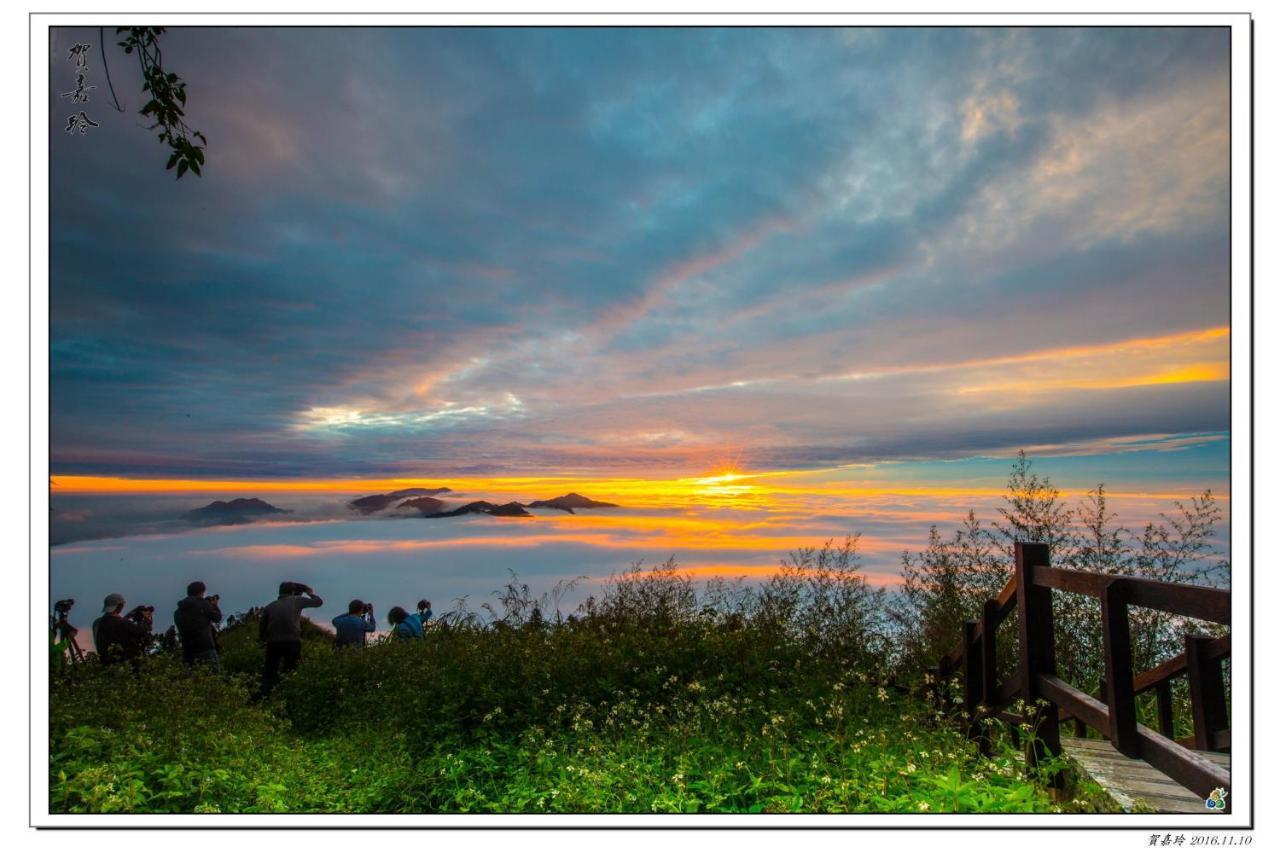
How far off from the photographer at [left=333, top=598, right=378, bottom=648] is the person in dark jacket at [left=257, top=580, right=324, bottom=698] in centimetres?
89

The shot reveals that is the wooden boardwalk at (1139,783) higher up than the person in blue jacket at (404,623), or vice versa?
the wooden boardwalk at (1139,783)

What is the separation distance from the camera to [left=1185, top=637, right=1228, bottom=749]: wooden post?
4703mm

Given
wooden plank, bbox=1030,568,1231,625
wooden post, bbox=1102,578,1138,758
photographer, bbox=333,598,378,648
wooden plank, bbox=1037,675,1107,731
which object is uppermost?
wooden plank, bbox=1030,568,1231,625

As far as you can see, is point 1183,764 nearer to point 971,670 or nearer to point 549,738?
point 971,670

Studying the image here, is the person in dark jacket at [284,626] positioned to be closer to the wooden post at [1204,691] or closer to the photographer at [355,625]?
the photographer at [355,625]

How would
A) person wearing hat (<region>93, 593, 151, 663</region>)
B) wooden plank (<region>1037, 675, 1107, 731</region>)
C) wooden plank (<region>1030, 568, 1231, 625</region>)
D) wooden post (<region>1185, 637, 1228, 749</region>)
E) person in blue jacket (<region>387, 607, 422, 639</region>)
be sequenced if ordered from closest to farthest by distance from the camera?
wooden plank (<region>1030, 568, 1231, 625</region>)
wooden plank (<region>1037, 675, 1107, 731</region>)
wooden post (<region>1185, 637, 1228, 749</region>)
person wearing hat (<region>93, 593, 151, 663</region>)
person in blue jacket (<region>387, 607, 422, 639</region>)

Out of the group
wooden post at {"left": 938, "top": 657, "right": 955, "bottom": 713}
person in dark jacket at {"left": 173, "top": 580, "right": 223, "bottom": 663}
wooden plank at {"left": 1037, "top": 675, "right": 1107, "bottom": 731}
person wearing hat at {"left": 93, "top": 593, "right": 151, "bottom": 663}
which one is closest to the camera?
wooden plank at {"left": 1037, "top": 675, "right": 1107, "bottom": 731}

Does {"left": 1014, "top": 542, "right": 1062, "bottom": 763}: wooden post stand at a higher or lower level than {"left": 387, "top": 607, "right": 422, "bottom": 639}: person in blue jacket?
higher

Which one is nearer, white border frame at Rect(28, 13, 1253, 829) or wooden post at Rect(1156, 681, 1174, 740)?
white border frame at Rect(28, 13, 1253, 829)

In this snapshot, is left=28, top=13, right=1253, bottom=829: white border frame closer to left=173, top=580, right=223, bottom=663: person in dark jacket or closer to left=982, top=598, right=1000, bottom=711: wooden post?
left=982, top=598, right=1000, bottom=711: wooden post

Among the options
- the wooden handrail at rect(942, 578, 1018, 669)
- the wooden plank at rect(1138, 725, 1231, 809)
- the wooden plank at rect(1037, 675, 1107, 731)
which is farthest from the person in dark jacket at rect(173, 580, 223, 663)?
the wooden plank at rect(1138, 725, 1231, 809)
